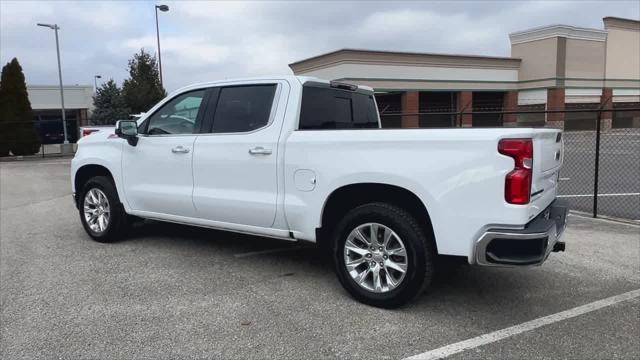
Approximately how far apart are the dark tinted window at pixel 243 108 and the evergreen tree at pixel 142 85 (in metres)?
26.6

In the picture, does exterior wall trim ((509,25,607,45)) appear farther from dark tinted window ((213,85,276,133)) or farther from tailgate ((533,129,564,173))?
dark tinted window ((213,85,276,133))

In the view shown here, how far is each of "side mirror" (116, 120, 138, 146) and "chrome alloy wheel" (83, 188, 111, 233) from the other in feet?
3.01

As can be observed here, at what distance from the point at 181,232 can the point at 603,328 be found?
16.9 ft

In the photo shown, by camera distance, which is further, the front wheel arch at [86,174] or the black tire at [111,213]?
the front wheel arch at [86,174]

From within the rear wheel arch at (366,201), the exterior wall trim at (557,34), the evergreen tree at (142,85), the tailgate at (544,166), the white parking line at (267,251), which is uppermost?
the exterior wall trim at (557,34)

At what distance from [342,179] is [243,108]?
1.47 metres

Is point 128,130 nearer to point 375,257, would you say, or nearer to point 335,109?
point 335,109

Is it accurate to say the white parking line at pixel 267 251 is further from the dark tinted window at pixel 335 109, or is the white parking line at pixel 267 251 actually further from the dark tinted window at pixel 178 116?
Result: the dark tinted window at pixel 335 109

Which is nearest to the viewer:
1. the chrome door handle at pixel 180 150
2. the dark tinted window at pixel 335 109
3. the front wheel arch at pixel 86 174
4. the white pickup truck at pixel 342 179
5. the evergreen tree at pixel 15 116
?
the white pickup truck at pixel 342 179

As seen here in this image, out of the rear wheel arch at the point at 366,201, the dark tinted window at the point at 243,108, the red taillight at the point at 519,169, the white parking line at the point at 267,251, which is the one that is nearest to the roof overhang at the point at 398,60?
the white parking line at the point at 267,251

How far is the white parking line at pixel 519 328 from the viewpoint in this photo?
358 centimetres

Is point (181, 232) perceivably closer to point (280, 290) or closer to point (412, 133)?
point (280, 290)

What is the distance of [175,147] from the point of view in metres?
5.55

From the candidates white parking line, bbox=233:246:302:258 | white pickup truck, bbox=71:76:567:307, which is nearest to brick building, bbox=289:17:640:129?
white parking line, bbox=233:246:302:258
